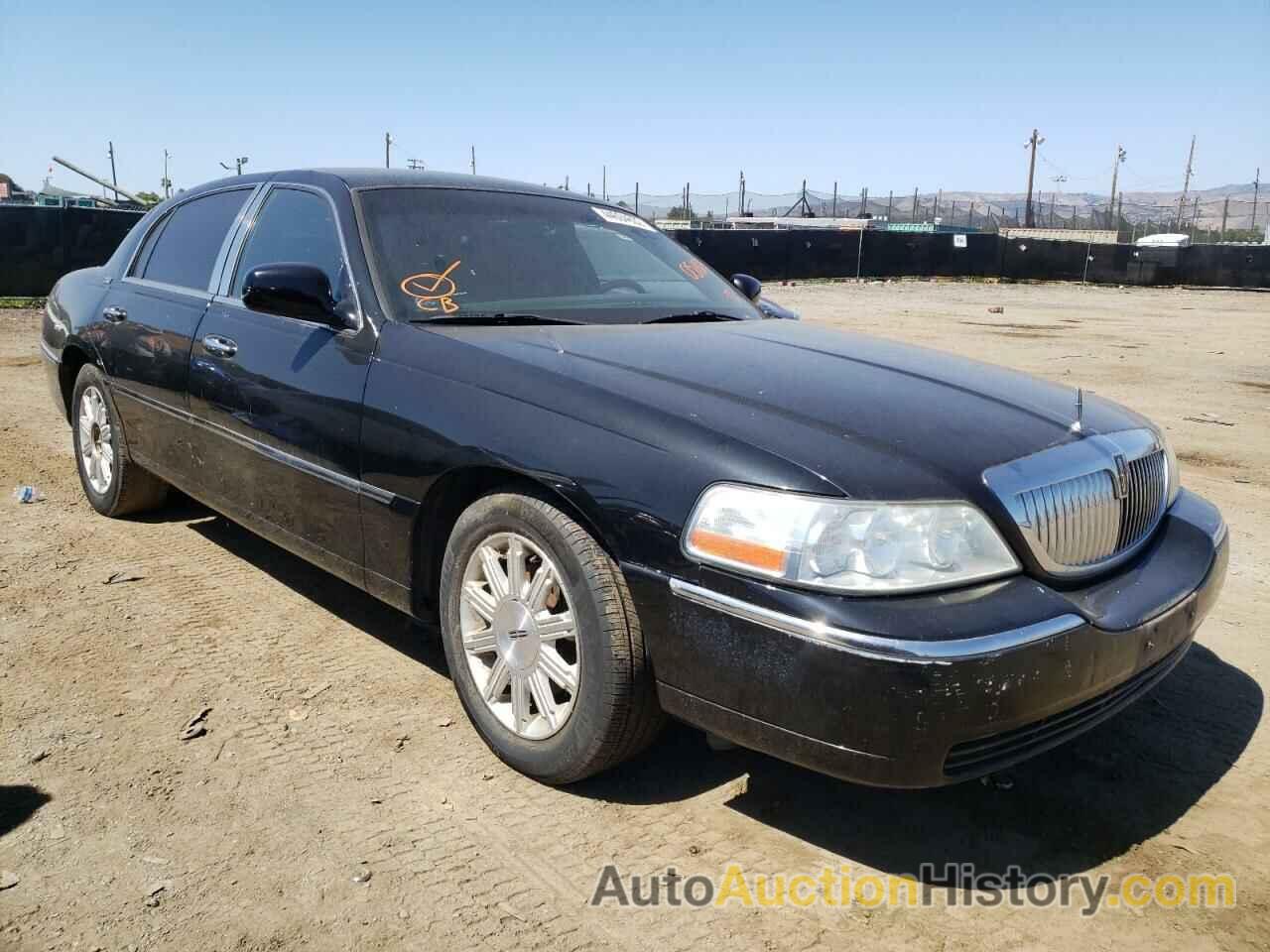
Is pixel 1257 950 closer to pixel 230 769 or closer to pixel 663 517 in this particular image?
pixel 663 517

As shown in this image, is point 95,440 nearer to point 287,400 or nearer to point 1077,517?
point 287,400

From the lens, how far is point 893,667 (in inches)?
82.9

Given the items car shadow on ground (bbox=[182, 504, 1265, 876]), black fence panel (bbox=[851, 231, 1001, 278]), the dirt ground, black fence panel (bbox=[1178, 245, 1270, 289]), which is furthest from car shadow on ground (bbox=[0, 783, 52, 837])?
black fence panel (bbox=[1178, 245, 1270, 289])

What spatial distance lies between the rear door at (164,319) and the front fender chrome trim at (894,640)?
271 cm

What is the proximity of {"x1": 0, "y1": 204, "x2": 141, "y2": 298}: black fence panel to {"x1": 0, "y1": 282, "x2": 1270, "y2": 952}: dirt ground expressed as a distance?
479 inches

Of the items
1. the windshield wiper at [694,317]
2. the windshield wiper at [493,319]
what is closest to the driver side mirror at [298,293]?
the windshield wiper at [493,319]

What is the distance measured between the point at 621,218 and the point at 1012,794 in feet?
8.58

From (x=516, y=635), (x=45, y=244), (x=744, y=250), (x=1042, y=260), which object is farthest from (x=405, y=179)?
(x=1042, y=260)

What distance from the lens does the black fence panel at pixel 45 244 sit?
1427 cm

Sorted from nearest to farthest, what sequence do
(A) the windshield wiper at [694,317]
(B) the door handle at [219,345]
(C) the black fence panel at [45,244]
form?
(A) the windshield wiper at [694,317]
(B) the door handle at [219,345]
(C) the black fence panel at [45,244]

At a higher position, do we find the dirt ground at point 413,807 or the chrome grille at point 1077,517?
the chrome grille at point 1077,517

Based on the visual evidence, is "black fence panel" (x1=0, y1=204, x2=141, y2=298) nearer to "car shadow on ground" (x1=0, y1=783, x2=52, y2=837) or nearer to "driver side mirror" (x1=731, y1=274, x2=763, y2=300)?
"driver side mirror" (x1=731, y1=274, x2=763, y2=300)

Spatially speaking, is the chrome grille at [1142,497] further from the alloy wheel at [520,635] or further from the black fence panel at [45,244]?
the black fence panel at [45,244]

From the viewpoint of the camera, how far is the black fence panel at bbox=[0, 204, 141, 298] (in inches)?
562
